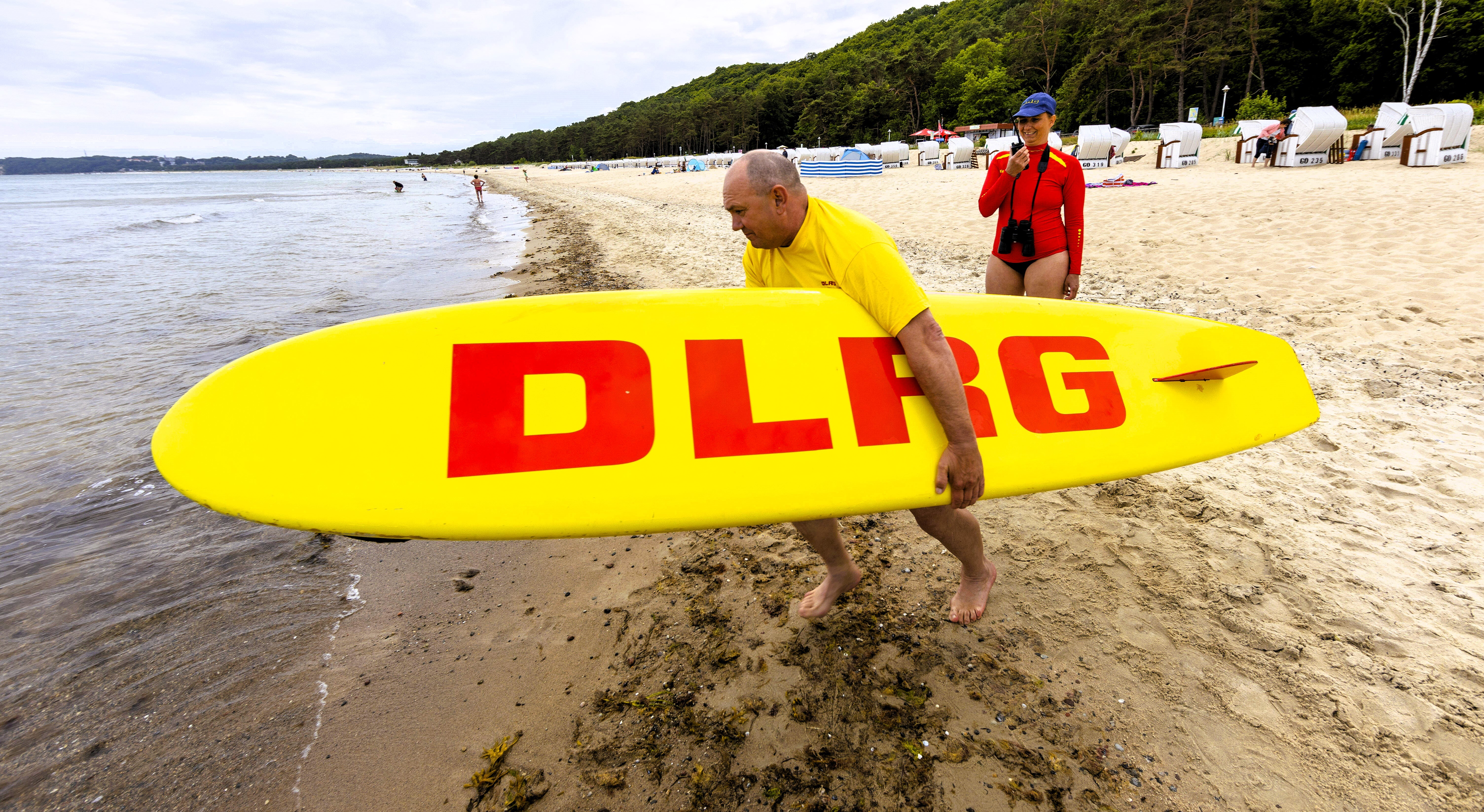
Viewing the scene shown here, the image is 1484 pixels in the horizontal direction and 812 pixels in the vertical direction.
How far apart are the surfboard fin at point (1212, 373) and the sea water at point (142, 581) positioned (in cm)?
300

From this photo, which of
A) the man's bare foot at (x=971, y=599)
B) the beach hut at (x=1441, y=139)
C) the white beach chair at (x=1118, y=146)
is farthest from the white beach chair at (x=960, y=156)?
the man's bare foot at (x=971, y=599)

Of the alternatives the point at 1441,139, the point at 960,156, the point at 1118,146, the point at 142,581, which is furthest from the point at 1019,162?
the point at 960,156

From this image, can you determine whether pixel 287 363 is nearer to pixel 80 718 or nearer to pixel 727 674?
pixel 80 718

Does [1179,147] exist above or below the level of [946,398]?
above

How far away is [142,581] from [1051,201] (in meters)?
5.03

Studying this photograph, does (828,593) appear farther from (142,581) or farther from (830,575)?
(142,581)

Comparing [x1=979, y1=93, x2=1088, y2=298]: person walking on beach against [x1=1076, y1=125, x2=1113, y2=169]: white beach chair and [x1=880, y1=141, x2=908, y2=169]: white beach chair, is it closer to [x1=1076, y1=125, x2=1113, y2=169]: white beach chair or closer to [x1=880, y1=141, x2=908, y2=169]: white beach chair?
[x1=1076, y1=125, x2=1113, y2=169]: white beach chair

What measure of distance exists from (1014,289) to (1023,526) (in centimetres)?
138

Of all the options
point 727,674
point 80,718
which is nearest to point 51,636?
point 80,718

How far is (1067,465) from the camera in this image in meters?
2.10

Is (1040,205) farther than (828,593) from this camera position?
Yes

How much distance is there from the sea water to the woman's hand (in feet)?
10.5

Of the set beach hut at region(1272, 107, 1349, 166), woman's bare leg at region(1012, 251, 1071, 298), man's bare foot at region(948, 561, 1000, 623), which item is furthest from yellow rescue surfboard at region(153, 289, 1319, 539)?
beach hut at region(1272, 107, 1349, 166)

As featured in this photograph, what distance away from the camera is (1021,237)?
3195mm
